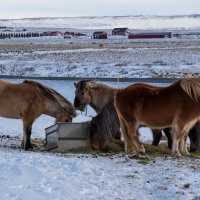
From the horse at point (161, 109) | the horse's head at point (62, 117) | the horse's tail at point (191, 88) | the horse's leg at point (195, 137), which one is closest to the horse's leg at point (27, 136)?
the horse's head at point (62, 117)

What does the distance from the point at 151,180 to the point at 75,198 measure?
1369 millimetres

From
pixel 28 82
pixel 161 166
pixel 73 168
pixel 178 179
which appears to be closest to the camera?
pixel 178 179

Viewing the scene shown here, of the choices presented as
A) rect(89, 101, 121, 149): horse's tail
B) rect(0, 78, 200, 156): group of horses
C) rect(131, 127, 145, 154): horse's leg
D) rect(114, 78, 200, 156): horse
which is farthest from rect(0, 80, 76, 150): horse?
Answer: rect(131, 127, 145, 154): horse's leg

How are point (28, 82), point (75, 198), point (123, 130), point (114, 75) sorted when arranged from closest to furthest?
point (75, 198), point (123, 130), point (28, 82), point (114, 75)

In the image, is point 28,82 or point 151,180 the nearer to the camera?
point 151,180

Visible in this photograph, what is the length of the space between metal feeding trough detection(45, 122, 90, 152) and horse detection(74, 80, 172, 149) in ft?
0.55

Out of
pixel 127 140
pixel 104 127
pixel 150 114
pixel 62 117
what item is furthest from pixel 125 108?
pixel 62 117

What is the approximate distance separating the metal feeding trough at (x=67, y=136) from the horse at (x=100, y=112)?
0.55 ft

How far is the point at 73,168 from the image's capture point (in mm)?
7688

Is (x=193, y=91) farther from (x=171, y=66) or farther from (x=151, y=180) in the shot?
(x=171, y=66)

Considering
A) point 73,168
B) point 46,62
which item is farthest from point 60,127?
point 46,62

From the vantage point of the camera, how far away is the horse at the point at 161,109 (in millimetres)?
9102

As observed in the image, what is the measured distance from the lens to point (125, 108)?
9.62 metres

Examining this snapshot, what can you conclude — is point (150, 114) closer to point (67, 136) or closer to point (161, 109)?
point (161, 109)
